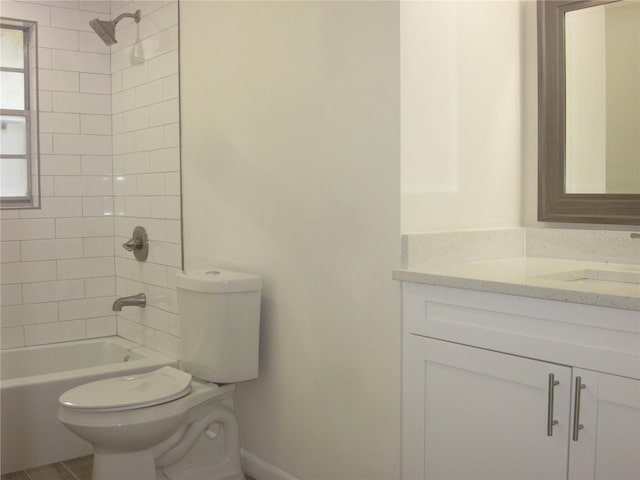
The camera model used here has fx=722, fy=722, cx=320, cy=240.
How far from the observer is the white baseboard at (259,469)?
9.30ft

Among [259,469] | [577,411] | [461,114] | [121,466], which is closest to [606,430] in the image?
[577,411]

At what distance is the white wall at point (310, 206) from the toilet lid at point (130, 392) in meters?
0.36

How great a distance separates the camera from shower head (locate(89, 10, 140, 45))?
353 centimetres

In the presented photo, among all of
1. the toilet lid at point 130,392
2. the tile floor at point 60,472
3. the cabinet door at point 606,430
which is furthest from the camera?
the tile floor at point 60,472

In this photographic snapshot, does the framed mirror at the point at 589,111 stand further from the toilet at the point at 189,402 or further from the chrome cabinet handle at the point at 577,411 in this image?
the toilet at the point at 189,402

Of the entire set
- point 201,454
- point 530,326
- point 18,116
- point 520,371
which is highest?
point 18,116

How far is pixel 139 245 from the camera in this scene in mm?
3688

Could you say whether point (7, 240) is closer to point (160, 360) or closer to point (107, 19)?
point (160, 360)

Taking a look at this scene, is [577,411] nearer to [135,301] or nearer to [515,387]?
[515,387]

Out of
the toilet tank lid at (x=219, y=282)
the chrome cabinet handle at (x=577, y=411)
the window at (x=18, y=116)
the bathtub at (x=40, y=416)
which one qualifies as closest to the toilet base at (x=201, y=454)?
the toilet tank lid at (x=219, y=282)

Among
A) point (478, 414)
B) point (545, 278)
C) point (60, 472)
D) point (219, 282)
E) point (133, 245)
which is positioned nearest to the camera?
point (478, 414)

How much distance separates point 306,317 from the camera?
2.66 m

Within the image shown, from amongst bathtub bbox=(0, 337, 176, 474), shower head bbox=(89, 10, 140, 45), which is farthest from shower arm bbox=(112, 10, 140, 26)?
bathtub bbox=(0, 337, 176, 474)

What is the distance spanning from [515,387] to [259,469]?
1.35m
